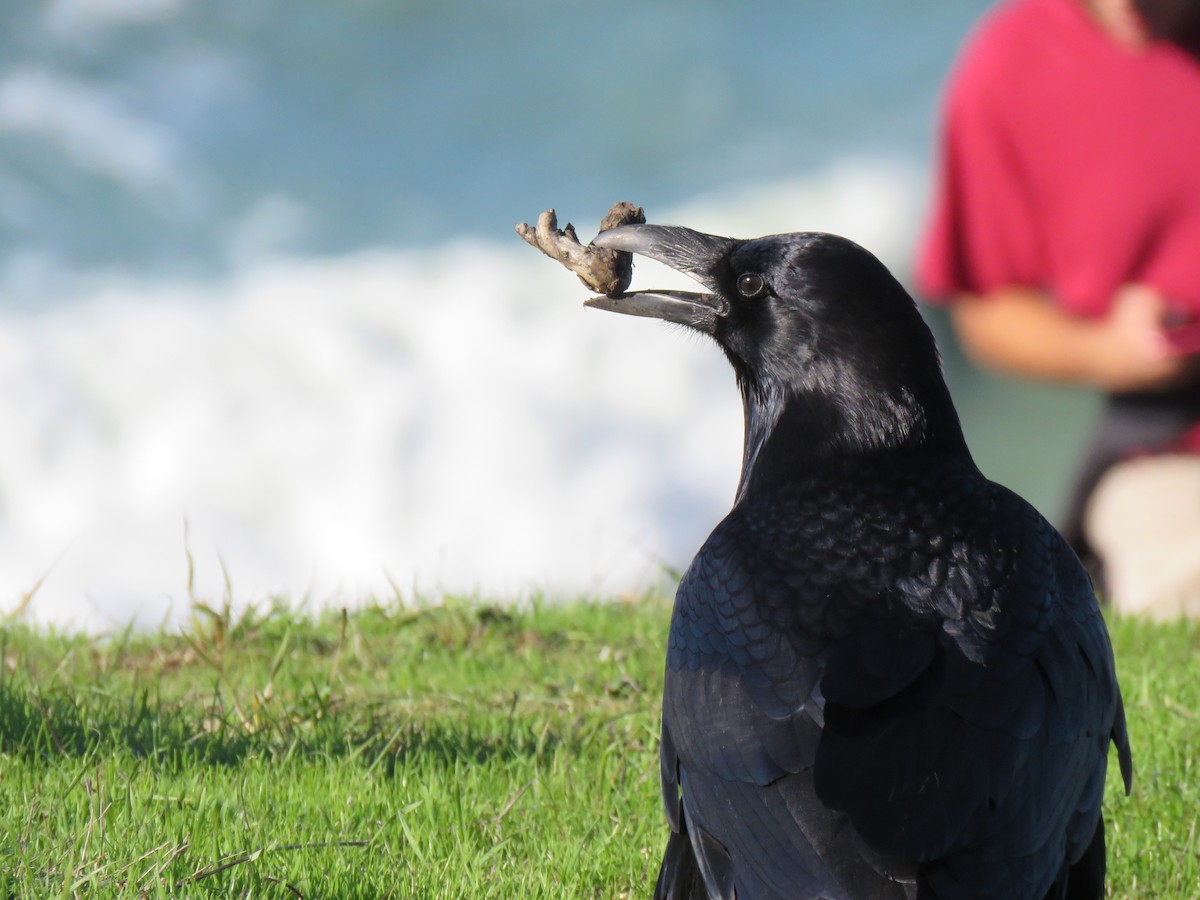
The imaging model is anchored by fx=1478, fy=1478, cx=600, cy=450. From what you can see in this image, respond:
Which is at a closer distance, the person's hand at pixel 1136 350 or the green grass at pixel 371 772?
the green grass at pixel 371 772

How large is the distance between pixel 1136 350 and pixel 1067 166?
3.05 ft

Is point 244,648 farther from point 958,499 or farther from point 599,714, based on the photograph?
point 958,499

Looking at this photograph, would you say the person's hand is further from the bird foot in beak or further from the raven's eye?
the raven's eye

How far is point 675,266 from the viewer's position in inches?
128

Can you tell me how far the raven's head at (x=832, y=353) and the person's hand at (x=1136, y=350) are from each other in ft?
9.92

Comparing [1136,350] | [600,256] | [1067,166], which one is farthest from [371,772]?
[1067,166]

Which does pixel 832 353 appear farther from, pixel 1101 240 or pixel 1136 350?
pixel 1101 240

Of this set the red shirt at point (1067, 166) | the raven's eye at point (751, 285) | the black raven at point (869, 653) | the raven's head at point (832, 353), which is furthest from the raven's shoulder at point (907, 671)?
the red shirt at point (1067, 166)

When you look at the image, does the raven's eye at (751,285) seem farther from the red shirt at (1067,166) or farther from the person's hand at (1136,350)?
the red shirt at (1067,166)

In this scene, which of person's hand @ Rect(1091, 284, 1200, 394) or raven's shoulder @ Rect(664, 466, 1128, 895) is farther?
person's hand @ Rect(1091, 284, 1200, 394)

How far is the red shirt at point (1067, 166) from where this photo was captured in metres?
6.06

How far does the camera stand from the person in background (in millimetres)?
5887

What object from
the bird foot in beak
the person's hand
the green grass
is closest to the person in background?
the person's hand

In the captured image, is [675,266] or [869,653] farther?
[675,266]
